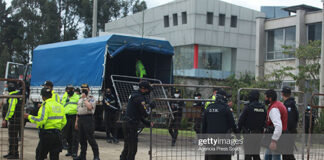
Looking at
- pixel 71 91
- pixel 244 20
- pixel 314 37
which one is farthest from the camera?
pixel 244 20

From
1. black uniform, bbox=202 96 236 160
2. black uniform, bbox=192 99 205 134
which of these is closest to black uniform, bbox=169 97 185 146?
black uniform, bbox=192 99 205 134

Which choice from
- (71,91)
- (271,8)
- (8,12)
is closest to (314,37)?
(271,8)

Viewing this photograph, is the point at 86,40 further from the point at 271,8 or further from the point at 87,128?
the point at 271,8

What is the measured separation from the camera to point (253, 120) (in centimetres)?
906

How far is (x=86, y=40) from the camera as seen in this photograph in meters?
16.6

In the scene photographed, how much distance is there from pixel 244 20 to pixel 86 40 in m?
36.2

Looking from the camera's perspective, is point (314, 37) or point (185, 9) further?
point (185, 9)

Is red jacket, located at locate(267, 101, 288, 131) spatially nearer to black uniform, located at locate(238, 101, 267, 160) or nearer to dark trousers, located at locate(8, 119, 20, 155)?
black uniform, located at locate(238, 101, 267, 160)

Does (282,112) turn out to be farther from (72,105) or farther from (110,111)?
(110,111)

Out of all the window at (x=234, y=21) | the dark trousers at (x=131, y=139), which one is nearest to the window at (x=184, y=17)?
the window at (x=234, y=21)

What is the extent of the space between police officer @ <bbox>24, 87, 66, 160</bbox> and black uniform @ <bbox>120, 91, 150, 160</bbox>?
1.47 meters

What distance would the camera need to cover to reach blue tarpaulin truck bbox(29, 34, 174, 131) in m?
15.4

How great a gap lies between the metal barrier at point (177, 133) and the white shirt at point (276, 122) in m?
1.57

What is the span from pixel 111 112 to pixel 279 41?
22.2 m
